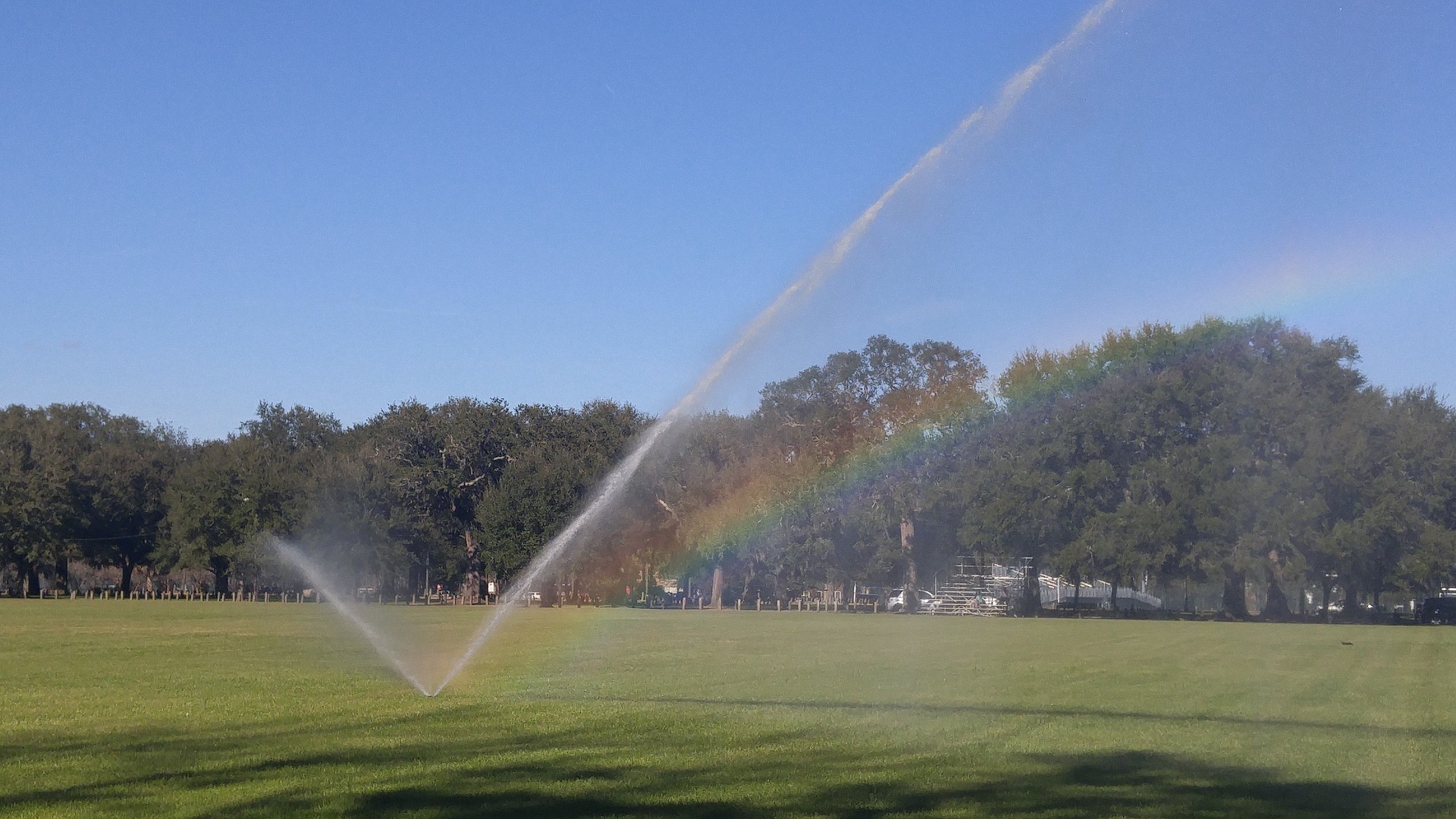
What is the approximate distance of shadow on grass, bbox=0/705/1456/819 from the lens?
10492 millimetres

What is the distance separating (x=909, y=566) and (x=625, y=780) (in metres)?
76.2

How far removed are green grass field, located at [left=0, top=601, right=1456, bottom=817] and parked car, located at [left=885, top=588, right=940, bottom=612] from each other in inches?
2191

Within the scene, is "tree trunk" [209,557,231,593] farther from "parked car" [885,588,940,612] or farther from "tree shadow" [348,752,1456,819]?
"tree shadow" [348,752,1456,819]

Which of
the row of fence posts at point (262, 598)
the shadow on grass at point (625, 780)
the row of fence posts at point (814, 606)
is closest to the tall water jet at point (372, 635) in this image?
the shadow on grass at point (625, 780)

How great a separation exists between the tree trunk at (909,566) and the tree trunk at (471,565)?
1446 inches

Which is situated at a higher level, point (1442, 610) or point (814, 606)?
point (1442, 610)

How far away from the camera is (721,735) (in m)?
15.1

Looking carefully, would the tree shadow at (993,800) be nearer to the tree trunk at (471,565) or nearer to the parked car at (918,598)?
the parked car at (918,598)

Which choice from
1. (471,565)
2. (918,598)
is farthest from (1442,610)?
(471,565)

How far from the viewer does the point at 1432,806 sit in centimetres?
1099

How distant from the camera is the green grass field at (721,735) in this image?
10.9 meters

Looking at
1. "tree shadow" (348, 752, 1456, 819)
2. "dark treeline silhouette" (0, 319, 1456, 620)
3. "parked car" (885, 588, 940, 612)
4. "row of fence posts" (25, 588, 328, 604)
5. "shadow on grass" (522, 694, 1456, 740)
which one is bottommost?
"row of fence posts" (25, 588, 328, 604)

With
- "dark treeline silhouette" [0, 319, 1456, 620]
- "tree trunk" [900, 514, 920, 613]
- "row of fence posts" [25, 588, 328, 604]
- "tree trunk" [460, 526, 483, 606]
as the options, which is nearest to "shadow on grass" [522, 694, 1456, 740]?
"dark treeline silhouette" [0, 319, 1456, 620]

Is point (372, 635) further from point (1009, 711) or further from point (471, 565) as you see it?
point (471, 565)
